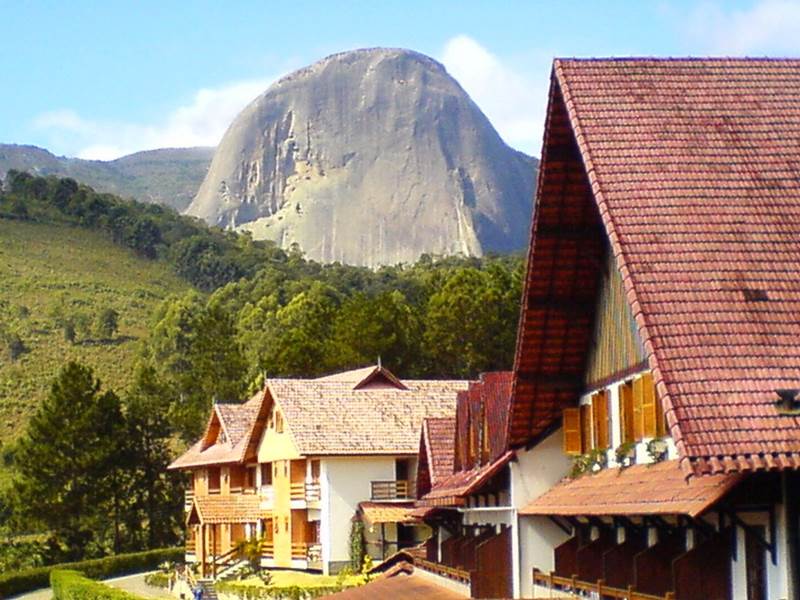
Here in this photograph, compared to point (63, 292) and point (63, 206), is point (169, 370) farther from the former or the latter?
point (63, 206)

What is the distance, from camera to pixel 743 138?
15477 millimetres

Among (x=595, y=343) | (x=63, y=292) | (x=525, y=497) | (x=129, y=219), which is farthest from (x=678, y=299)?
(x=129, y=219)

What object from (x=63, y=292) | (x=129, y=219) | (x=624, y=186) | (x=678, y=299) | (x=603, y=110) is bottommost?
(x=678, y=299)

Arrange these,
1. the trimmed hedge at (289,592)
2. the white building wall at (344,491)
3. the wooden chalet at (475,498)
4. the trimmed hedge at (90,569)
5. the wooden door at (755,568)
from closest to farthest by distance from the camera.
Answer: the wooden door at (755,568) < the wooden chalet at (475,498) < the trimmed hedge at (289,592) < the white building wall at (344,491) < the trimmed hedge at (90,569)

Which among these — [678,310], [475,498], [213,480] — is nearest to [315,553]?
[213,480]

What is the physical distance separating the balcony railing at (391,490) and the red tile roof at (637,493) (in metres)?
33.0

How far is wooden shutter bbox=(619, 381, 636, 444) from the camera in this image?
19641 mm

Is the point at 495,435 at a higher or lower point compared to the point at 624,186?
lower

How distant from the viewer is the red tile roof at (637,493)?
13732mm

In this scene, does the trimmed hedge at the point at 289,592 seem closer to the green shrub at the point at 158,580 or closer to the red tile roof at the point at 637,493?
the green shrub at the point at 158,580

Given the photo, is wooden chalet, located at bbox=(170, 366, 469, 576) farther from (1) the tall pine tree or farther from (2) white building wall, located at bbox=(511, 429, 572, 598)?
(2) white building wall, located at bbox=(511, 429, 572, 598)

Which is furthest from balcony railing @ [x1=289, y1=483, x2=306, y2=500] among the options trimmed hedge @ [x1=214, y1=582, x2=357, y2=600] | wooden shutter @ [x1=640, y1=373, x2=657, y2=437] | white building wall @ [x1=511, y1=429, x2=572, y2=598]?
wooden shutter @ [x1=640, y1=373, x2=657, y2=437]

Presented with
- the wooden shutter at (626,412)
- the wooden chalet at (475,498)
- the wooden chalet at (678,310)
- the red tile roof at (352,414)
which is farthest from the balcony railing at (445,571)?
the red tile roof at (352,414)

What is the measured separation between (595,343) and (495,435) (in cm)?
718
